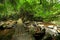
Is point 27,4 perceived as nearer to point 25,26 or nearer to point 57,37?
point 25,26

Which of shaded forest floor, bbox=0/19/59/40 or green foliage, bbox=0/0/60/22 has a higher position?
green foliage, bbox=0/0/60/22

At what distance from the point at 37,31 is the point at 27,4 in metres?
0.89

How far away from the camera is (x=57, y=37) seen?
521 centimetres

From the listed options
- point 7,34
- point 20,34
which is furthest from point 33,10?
point 7,34

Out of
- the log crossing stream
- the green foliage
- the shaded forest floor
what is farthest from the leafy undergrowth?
the green foliage

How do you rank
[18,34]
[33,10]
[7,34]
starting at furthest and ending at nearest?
[7,34] → [33,10] → [18,34]

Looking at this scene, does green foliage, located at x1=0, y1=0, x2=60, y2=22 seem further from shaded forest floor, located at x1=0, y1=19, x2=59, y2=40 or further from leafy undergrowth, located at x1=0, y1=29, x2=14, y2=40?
leafy undergrowth, located at x1=0, y1=29, x2=14, y2=40

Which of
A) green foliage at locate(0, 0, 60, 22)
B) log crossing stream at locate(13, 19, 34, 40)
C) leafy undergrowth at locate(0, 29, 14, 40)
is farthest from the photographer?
leafy undergrowth at locate(0, 29, 14, 40)

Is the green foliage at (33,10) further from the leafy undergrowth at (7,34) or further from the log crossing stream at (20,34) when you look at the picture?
the leafy undergrowth at (7,34)

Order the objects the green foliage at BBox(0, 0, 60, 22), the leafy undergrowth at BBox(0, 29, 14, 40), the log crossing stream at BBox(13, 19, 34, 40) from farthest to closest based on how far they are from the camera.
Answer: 1. the leafy undergrowth at BBox(0, 29, 14, 40)
2. the log crossing stream at BBox(13, 19, 34, 40)
3. the green foliage at BBox(0, 0, 60, 22)

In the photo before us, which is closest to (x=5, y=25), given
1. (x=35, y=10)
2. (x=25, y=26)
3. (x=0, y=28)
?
(x=0, y=28)

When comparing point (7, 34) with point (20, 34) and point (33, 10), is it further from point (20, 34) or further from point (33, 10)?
point (33, 10)

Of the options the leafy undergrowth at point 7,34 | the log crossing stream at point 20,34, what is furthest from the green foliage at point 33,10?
the leafy undergrowth at point 7,34

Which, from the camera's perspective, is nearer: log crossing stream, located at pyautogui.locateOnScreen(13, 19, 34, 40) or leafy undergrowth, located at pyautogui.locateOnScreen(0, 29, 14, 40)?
log crossing stream, located at pyautogui.locateOnScreen(13, 19, 34, 40)
